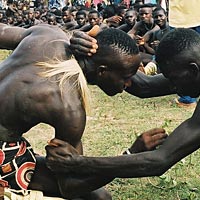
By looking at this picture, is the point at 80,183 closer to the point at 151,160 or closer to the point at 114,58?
the point at 151,160

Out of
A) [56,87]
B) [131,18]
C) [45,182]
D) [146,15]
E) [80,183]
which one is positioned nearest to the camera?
[56,87]

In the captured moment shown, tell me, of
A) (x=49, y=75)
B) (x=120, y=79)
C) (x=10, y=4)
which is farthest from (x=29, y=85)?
(x=10, y=4)

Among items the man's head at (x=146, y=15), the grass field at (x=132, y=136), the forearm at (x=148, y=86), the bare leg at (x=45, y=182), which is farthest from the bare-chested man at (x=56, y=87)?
the man's head at (x=146, y=15)

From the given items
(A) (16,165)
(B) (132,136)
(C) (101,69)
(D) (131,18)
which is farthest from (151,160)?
(D) (131,18)

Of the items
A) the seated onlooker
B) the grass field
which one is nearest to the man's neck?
the grass field

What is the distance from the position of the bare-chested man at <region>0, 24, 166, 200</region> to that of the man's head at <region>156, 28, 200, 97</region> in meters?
0.16

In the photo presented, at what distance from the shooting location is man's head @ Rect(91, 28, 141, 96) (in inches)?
107

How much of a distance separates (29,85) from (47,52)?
0.64 ft

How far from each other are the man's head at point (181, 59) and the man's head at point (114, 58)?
0.15 meters

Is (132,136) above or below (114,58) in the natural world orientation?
below

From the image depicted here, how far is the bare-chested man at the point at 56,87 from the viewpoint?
2676mm

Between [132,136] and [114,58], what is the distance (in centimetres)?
250

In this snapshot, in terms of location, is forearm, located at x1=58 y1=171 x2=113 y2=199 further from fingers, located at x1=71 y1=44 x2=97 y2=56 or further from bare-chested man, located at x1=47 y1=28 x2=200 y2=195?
fingers, located at x1=71 y1=44 x2=97 y2=56

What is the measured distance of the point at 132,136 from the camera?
515 centimetres
